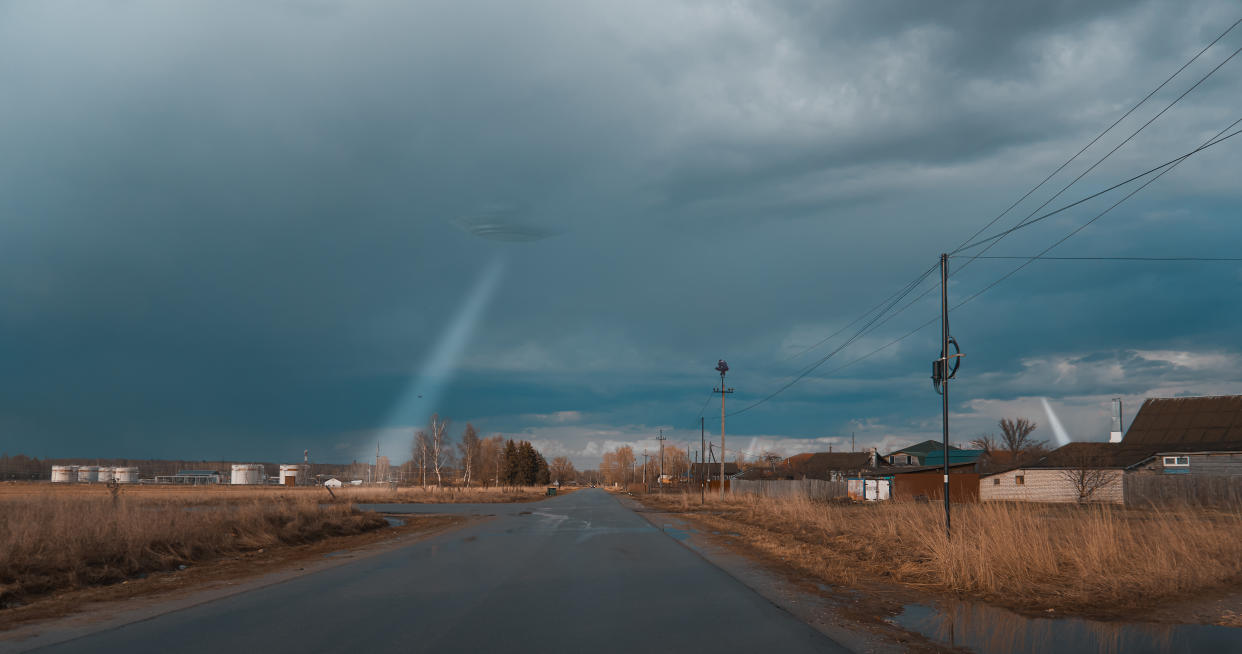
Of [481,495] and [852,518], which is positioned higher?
[852,518]

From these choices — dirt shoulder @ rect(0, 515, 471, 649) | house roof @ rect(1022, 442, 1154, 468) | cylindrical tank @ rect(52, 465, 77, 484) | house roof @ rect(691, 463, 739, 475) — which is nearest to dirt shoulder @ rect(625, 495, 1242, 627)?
dirt shoulder @ rect(0, 515, 471, 649)

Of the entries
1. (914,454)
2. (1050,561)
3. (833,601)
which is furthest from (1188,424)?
(833,601)

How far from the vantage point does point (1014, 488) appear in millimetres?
49625

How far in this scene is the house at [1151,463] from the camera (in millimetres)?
41406

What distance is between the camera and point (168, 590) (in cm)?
1264

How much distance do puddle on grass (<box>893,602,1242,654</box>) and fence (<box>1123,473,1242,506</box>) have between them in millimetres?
33915

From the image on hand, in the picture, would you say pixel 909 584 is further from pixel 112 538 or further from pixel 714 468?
pixel 714 468

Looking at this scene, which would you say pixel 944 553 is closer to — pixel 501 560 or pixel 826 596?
pixel 826 596

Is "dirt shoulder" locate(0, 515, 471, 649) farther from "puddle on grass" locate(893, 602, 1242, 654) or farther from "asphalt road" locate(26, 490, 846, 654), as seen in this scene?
"puddle on grass" locate(893, 602, 1242, 654)

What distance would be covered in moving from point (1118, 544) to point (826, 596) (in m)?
4.99

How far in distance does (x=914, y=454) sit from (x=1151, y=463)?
1663 inches

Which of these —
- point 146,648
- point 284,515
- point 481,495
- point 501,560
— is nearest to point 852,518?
point 501,560

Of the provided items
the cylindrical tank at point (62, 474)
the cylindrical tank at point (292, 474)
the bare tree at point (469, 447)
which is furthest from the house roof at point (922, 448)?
the cylindrical tank at point (62, 474)

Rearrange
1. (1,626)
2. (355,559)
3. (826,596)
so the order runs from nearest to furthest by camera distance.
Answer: (1,626)
(826,596)
(355,559)
